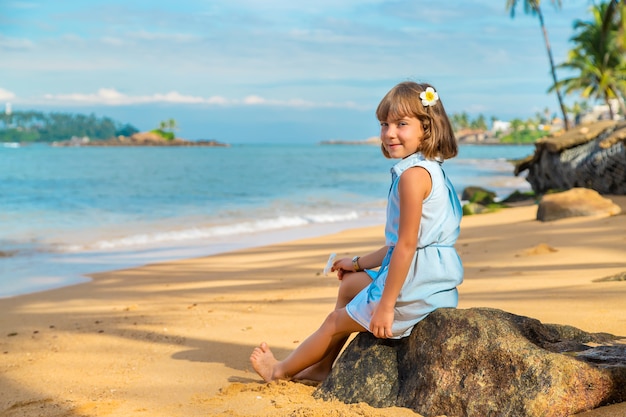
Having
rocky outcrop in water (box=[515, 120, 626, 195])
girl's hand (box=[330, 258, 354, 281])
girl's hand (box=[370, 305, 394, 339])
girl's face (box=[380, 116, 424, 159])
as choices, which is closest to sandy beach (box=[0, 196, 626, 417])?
girl's hand (box=[370, 305, 394, 339])

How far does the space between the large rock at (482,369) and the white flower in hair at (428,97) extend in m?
0.95

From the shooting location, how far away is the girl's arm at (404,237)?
3027mm

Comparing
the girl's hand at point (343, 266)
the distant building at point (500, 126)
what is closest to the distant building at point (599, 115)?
the girl's hand at point (343, 266)

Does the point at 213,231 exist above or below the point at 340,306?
below

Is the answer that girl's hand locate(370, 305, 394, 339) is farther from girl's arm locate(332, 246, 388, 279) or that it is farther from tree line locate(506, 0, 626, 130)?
tree line locate(506, 0, 626, 130)

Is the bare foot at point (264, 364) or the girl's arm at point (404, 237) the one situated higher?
the girl's arm at point (404, 237)

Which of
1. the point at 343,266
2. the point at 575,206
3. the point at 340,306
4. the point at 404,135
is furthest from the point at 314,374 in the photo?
the point at 575,206

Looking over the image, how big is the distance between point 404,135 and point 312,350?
122cm

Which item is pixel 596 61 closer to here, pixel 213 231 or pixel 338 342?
pixel 213 231

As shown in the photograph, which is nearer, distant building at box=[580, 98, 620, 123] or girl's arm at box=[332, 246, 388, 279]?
girl's arm at box=[332, 246, 388, 279]

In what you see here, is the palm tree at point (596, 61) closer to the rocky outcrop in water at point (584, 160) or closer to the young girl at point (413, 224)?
the rocky outcrop in water at point (584, 160)

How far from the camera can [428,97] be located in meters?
3.14

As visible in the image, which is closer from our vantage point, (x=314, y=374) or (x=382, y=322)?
(x=382, y=322)

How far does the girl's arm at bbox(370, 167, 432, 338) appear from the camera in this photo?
303 centimetres
